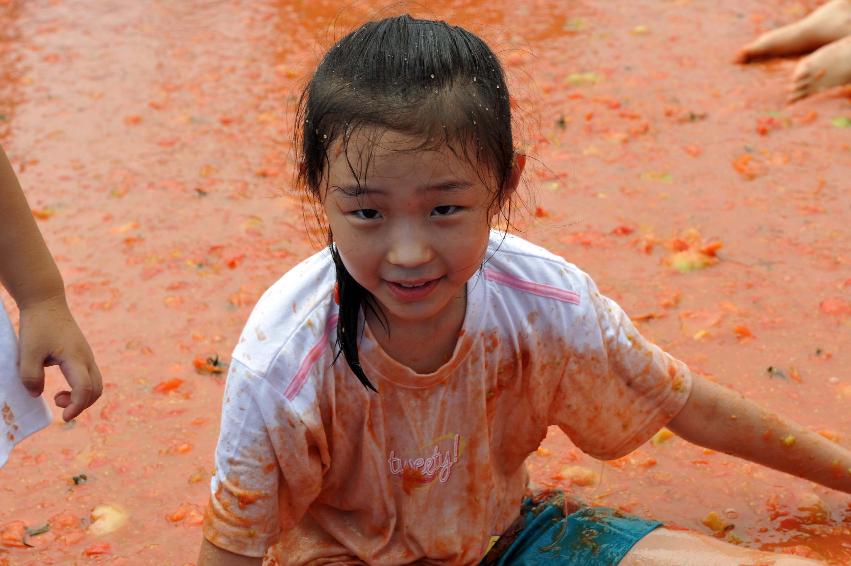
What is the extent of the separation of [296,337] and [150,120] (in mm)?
3898

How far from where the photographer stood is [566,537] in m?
2.27

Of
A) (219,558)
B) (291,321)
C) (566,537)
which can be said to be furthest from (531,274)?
(219,558)

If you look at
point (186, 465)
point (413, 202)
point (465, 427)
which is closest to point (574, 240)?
point (186, 465)

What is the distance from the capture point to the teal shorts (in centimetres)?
221

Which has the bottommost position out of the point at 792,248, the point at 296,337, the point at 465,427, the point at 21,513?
the point at 21,513

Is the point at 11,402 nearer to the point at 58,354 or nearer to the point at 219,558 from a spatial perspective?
the point at 58,354

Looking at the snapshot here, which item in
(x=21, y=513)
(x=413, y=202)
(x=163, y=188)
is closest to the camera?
(x=413, y=202)

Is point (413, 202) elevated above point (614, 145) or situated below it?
above

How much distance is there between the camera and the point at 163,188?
4.79 m

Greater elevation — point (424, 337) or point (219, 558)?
point (424, 337)

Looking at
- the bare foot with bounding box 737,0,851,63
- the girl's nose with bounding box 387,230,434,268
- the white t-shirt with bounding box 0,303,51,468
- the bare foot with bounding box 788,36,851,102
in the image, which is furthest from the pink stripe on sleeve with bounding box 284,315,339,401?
the bare foot with bounding box 737,0,851,63

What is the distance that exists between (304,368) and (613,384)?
24.9 inches

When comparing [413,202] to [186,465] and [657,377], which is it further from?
[186,465]

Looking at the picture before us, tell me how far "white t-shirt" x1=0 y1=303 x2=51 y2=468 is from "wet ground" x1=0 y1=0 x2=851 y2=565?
2.62 feet
